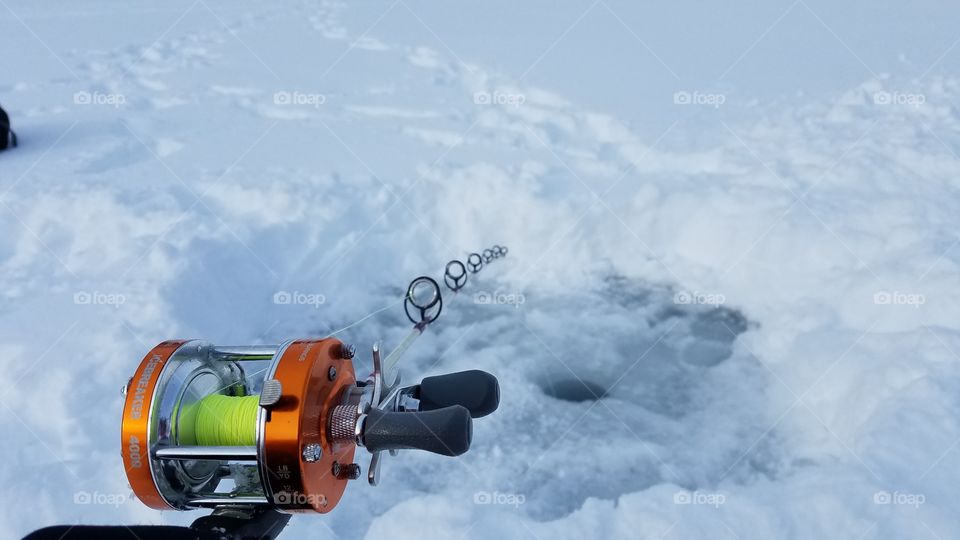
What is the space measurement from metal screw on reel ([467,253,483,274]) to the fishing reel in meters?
2.16

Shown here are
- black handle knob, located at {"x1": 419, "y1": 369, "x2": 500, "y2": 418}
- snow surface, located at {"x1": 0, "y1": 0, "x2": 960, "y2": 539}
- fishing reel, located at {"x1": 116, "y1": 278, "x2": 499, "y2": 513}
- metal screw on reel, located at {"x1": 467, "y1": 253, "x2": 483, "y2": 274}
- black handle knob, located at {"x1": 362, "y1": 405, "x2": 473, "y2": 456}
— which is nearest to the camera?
black handle knob, located at {"x1": 362, "y1": 405, "x2": 473, "y2": 456}

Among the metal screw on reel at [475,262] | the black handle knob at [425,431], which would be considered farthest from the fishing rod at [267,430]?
the metal screw on reel at [475,262]

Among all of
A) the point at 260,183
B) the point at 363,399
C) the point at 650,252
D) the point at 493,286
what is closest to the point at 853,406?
the point at 650,252

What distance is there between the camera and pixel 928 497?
9.64ft

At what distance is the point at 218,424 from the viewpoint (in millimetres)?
1949

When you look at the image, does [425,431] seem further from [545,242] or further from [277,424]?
[545,242]

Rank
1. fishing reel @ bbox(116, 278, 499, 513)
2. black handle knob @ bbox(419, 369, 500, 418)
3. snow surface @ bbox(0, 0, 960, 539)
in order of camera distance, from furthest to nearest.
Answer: snow surface @ bbox(0, 0, 960, 539) → black handle knob @ bbox(419, 369, 500, 418) → fishing reel @ bbox(116, 278, 499, 513)

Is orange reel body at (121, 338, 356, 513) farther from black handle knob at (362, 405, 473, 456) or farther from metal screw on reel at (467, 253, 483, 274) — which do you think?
metal screw on reel at (467, 253, 483, 274)

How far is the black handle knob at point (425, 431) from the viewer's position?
1.60 meters

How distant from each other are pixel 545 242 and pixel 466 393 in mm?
2807

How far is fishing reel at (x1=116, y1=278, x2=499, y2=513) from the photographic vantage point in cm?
174

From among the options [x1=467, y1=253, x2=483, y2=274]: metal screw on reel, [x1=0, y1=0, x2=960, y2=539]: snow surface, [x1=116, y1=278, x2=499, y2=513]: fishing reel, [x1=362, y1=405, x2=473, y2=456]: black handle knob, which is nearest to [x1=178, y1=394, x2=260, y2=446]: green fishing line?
[x1=116, y1=278, x2=499, y2=513]: fishing reel

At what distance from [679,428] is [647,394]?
26cm

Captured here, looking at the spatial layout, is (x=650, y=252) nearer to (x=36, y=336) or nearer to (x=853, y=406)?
(x=853, y=406)
